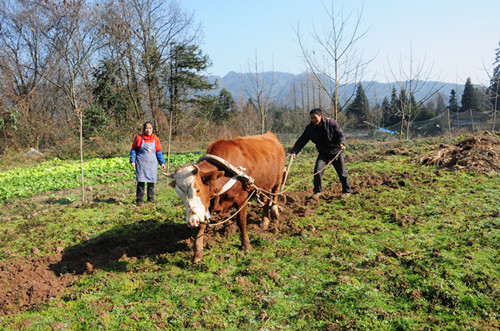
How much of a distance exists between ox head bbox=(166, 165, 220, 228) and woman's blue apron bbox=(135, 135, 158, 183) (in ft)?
12.9

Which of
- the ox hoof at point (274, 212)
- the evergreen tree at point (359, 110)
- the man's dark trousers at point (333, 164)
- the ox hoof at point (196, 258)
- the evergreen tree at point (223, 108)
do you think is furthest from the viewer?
the evergreen tree at point (223, 108)

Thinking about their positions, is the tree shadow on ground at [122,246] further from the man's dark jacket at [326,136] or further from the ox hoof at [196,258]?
the man's dark jacket at [326,136]

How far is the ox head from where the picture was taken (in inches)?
181

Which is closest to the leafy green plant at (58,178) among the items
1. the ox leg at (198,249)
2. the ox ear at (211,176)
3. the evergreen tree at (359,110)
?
the ox leg at (198,249)

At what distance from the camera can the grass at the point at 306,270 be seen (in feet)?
12.6

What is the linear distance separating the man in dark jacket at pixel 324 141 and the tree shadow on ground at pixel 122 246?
321cm

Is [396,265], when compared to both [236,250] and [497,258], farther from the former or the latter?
[236,250]

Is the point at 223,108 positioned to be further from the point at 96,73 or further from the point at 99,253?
the point at 99,253

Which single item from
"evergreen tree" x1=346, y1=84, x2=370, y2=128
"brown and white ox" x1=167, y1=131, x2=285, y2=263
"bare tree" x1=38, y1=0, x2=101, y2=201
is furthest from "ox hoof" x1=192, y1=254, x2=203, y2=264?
"evergreen tree" x1=346, y1=84, x2=370, y2=128

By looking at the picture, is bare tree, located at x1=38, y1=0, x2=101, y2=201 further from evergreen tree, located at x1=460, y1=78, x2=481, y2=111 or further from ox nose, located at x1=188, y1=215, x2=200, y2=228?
evergreen tree, located at x1=460, y1=78, x2=481, y2=111

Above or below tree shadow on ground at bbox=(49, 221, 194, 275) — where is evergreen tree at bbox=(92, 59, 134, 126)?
above

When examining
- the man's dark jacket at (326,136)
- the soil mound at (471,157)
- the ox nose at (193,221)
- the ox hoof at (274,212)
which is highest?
the man's dark jacket at (326,136)

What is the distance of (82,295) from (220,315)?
6.21 feet

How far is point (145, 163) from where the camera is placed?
8.53 metres
